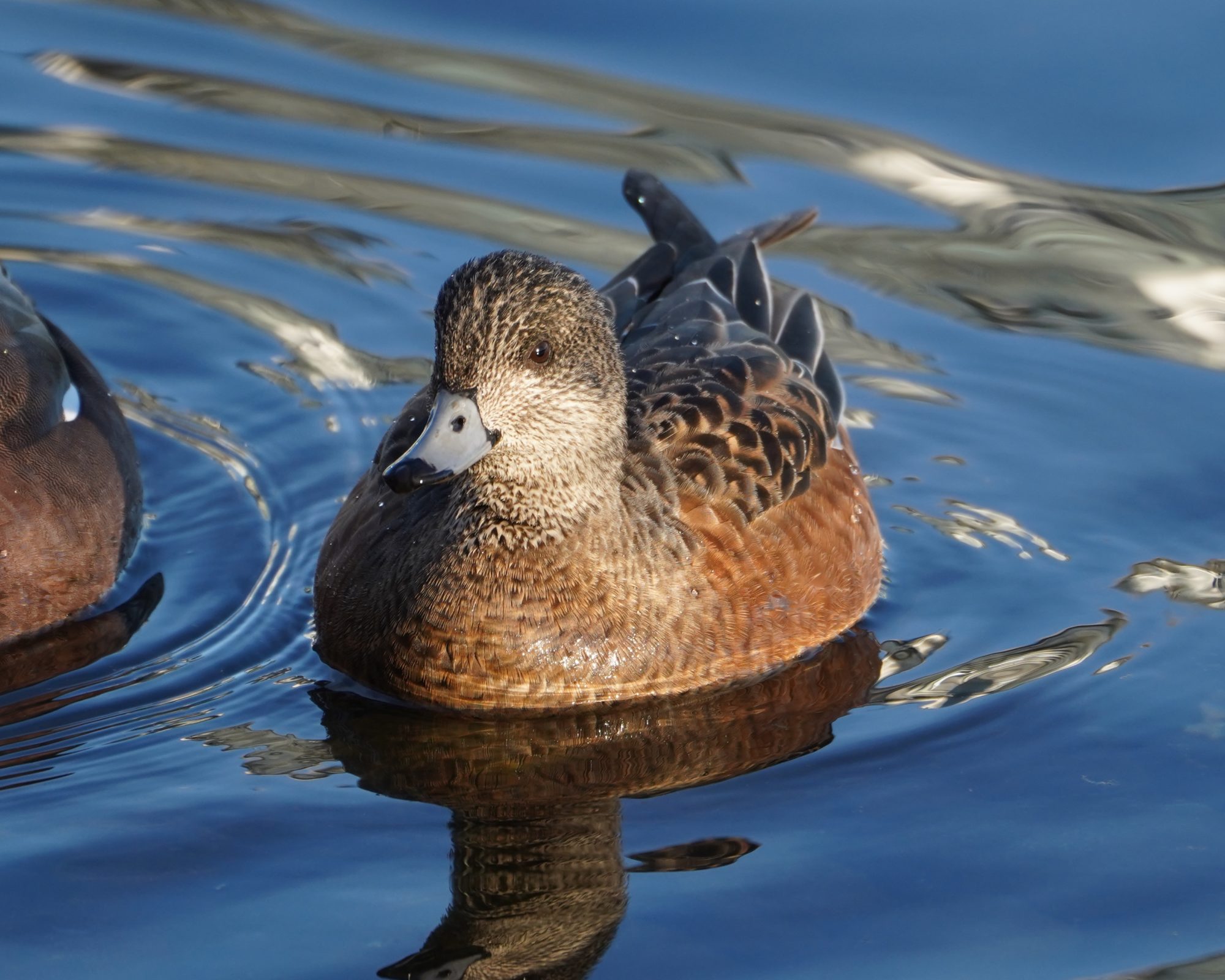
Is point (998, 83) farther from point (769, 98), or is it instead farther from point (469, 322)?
point (469, 322)

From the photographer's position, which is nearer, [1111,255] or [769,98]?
[1111,255]

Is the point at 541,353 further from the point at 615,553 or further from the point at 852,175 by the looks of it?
the point at 852,175

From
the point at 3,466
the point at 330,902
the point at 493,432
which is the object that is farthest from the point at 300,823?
the point at 3,466

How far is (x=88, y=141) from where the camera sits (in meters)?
10.2

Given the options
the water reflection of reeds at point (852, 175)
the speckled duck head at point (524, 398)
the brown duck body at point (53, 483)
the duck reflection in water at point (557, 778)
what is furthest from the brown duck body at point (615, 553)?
the water reflection of reeds at point (852, 175)

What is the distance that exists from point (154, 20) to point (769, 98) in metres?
3.46

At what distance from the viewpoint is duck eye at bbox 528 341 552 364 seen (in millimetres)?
5934

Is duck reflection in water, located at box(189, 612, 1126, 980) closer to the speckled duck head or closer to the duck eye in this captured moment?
the speckled duck head

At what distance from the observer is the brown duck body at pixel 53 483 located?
264 inches

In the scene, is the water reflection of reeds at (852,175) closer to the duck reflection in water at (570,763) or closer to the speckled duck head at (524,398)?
the duck reflection in water at (570,763)

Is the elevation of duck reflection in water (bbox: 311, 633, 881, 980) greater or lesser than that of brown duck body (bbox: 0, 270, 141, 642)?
lesser

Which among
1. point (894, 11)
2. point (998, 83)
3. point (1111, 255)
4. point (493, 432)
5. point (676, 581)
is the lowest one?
point (676, 581)

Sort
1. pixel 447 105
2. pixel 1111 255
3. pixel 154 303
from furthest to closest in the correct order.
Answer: pixel 447 105, pixel 1111 255, pixel 154 303

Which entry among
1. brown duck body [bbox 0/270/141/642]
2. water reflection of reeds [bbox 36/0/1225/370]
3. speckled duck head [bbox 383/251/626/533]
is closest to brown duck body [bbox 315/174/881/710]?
speckled duck head [bbox 383/251/626/533]
